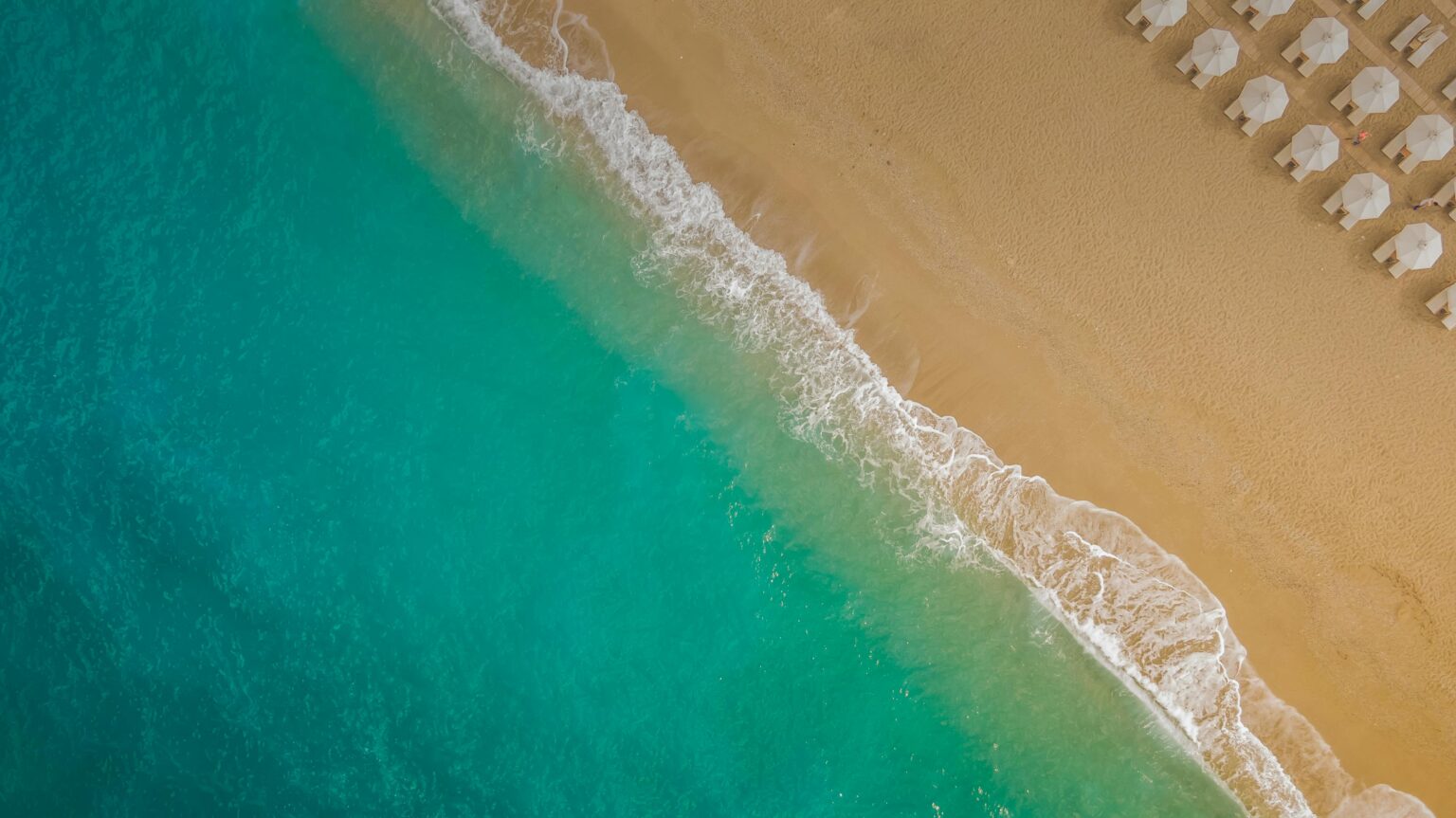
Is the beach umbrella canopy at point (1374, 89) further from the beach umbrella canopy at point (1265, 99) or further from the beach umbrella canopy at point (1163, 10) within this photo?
the beach umbrella canopy at point (1163, 10)

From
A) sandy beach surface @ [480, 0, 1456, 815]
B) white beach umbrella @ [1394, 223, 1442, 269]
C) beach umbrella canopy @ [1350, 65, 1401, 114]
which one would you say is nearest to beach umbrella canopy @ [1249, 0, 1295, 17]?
sandy beach surface @ [480, 0, 1456, 815]

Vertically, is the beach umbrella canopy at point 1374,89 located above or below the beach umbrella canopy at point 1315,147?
above

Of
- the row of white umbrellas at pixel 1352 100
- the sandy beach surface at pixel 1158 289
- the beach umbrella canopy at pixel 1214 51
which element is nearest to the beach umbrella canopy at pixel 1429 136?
the row of white umbrellas at pixel 1352 100

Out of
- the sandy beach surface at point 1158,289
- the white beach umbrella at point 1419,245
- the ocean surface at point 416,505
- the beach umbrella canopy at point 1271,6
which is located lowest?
the ocean surface at point 416,505

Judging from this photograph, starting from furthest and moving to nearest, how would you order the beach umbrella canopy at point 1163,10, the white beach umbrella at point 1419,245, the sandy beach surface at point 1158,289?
the beach umbrella canopy at point 1163,10 → the sandy beach surface at point 1158,289 → the white beach umbrella at point 1419,245

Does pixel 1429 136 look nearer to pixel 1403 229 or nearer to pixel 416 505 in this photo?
pixel 1403 229

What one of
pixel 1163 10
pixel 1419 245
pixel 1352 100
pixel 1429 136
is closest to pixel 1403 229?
pixel 1419 245

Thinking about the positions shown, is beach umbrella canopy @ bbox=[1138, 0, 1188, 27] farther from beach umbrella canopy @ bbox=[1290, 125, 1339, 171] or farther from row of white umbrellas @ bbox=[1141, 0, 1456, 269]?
beach umbrella canopy @ bbox=[1290, 125, 1339, 171]
